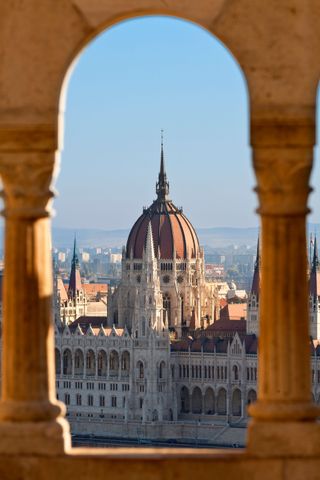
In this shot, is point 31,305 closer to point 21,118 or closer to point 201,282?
point 21,118

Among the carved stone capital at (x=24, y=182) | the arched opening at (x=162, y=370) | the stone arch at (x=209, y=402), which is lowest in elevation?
the stone arch at (x=209, y=402)

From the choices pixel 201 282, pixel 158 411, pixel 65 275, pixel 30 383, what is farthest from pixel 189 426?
pixel 65 275

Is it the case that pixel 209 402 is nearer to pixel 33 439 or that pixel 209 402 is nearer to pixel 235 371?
pixel 235 371

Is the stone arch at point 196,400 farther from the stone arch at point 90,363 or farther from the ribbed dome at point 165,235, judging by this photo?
the ribbed dome at point 165,235

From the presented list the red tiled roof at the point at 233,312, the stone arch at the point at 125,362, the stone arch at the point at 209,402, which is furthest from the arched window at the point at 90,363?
the red tiled roof at the point at 233,312

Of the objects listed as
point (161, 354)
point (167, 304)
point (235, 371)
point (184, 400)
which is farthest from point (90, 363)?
point (235, 371)

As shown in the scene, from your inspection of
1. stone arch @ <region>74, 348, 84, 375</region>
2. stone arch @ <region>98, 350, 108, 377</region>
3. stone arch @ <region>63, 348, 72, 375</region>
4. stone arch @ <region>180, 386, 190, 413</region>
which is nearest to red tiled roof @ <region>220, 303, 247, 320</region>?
stone arch @ <region>180, 386, 190, 413</region>

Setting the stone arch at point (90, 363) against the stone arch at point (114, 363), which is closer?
the stone arch at point (114, 363)
